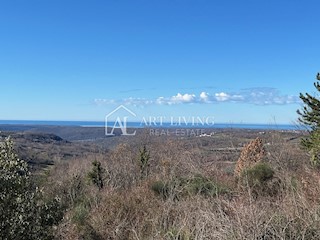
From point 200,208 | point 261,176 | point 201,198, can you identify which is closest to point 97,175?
point 261,176

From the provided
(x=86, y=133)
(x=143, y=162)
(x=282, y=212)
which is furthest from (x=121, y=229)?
(x=86, y=133)

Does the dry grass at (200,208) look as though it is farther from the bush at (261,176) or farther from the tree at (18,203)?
the tree at (18,203)

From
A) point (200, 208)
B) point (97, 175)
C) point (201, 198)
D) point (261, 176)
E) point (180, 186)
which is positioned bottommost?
point (97, 175)

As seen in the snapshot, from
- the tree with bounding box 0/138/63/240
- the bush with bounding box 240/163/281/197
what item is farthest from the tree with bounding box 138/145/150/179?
the tree with bounding box 0/138/63/240

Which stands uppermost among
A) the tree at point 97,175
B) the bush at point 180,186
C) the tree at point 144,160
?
the bush at point 180,186

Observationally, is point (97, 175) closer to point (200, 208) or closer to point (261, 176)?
point (261, 176)

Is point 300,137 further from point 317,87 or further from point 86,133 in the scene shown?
point 86,133

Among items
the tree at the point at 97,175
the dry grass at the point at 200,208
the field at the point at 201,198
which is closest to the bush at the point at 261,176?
the field at the point at 201,198

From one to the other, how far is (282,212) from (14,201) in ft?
11.6

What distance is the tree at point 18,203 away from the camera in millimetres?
5348

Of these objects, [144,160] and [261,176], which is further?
[144,160]

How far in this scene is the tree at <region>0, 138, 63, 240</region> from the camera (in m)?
5.35

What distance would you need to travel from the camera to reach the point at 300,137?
18.7 metres

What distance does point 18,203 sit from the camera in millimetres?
5504
